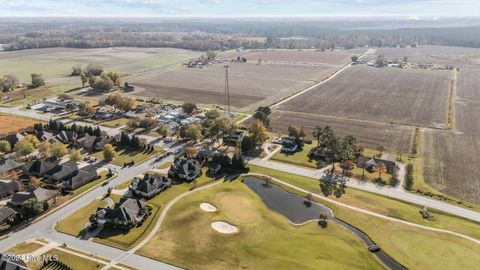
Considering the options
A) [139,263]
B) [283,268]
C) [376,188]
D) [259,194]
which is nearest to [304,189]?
[259,194]

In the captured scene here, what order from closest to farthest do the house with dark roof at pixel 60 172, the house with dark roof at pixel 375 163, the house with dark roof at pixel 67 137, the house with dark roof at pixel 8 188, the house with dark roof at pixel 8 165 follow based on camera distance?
the house with dark roof at pixel 8 188, the house with dark roof at pixel 60 172, the house with dark roof at pixel 8 165, the house with dark roof at pixel 375 163, the house with dark roof at pixel 67 137

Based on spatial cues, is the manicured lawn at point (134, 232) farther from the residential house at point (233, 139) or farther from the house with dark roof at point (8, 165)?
the residential house at point (233, 139)

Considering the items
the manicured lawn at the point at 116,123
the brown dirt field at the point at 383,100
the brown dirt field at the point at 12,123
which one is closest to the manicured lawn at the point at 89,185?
the manicured lawn at the point at 116,123

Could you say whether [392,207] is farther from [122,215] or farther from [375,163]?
[122,215]

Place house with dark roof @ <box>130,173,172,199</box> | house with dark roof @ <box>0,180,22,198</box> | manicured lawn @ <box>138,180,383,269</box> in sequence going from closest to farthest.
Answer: manicured lawn @ <box>138,180,383,269</box> < house with dark roof @ <box>0,180,22,198</box> < house with dark roof @ <box>130,173,172,199</box>

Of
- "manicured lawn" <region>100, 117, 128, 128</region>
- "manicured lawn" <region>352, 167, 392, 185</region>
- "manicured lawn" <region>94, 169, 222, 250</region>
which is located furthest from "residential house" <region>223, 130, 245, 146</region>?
"manicured lawn" <region>100, 117, 128, 128</region>

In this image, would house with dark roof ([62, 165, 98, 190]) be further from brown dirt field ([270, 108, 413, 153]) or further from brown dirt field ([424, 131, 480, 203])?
brown dirt field ([424, 131, 480, 203])
